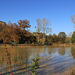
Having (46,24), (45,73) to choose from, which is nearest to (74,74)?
(45,73)

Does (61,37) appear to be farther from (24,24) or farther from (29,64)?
(29,64)

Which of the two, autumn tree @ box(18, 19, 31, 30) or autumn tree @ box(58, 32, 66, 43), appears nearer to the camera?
autumn tree @ box(18, 19, 31, 30)

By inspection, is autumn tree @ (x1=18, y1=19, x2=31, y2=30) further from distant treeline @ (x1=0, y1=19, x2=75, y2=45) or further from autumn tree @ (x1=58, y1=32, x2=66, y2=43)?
autumn tree @ (x1=58, y1=32, x2=66, y2=43)

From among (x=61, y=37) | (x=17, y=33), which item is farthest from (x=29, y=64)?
(x=61, y=37)

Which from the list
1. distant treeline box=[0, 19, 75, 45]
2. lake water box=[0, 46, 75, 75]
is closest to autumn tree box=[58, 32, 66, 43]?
distant treeline box=[0, 19, 75, 45]

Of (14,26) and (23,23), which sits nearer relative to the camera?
(14,26)

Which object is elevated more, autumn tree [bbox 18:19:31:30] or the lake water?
autumn tree [bbox 18:19:31:30]

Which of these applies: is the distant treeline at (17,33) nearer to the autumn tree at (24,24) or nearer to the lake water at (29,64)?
the autumn tree at (24,24)

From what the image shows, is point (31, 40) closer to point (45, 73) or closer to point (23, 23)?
point (23, 23)

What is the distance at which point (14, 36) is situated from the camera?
2755 centimetres

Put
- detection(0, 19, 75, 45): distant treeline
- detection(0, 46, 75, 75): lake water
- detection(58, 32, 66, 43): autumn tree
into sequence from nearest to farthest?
detection(0, 46, 75, 75): lake water < detection(0, 19, 75, 45): distant treeline < detection(58, 32, 66, 43): autumn tree

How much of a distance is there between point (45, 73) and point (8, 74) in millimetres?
1482

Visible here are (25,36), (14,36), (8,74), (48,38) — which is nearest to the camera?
(8,74)

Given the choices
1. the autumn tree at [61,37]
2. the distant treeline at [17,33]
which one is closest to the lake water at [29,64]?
the distant treeline at [17,33]
